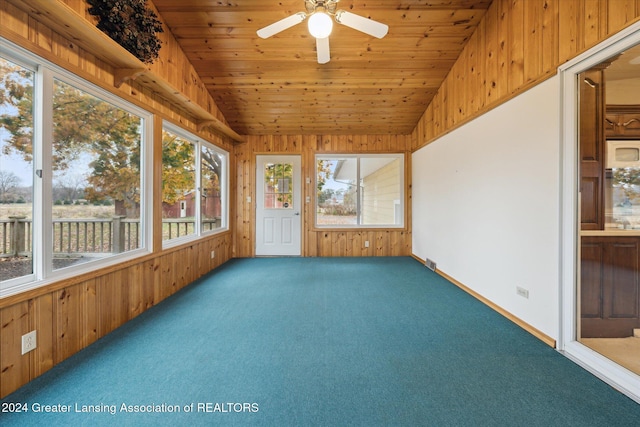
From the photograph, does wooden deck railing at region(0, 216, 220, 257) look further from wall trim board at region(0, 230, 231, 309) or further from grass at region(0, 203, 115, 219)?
wall trim board at region(0, 230, 231, 309)

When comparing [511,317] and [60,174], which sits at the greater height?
[60,174]

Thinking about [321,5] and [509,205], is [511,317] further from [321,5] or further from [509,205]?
[321,5]

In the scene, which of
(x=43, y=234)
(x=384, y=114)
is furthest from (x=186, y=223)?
(x=384, y=114)

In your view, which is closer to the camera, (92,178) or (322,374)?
(322,374)

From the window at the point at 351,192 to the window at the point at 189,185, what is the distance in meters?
1.93

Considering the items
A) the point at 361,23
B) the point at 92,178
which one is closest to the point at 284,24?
the point at 361,23

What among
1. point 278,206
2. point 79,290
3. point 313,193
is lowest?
point 79,290

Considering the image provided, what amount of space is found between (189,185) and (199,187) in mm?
198

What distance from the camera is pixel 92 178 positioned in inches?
86.4

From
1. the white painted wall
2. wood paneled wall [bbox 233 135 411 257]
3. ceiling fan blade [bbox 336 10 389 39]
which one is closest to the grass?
ceiling fan blade [bbox 336 10 389 39]

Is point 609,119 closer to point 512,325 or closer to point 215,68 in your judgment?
point 512,325

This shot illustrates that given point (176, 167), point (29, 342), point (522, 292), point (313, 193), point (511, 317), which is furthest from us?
point (313, 193)

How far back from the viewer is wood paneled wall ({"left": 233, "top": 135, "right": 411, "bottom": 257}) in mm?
5230

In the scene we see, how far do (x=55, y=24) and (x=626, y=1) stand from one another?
3.54 metres
